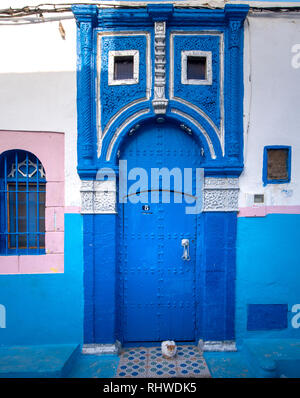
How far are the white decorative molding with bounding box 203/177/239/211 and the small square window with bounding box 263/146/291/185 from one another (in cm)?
46

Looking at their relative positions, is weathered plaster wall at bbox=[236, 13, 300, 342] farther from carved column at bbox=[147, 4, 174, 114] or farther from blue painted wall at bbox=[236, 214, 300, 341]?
carved column at bbox=[147, 4, 174, 114]

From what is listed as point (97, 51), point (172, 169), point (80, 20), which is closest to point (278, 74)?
point (172, 169)

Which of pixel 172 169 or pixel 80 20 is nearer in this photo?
pixel 80 20

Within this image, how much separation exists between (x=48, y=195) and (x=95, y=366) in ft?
7.08

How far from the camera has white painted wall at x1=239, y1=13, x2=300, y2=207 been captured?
10.5 ft

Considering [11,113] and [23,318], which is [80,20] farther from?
[23,318]

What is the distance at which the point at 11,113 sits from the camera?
318cm

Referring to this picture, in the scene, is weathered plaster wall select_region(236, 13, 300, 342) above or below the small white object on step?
above

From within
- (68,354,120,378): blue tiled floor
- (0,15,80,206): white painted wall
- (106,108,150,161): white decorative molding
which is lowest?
(68,354,120,378): blue tiled floor

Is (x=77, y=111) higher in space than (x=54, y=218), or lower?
higher

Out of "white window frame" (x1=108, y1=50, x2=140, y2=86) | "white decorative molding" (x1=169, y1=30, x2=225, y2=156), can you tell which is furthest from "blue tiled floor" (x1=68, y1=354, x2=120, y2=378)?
"white window frame" (x1=108, y1=50, x2=140, y2=86)

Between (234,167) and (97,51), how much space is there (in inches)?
90.6

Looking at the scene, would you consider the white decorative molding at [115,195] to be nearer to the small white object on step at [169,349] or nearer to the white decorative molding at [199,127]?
the white decorative molding at [199,127]

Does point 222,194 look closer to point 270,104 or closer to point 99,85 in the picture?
point 270,104
